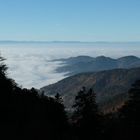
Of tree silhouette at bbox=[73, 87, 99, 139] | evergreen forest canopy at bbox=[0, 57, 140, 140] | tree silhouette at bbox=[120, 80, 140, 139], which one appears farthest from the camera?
tree silhouette at bbox=[120, 80, 140, 139]

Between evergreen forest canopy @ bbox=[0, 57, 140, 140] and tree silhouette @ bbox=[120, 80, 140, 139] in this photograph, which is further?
tree silhouette @ bbox=[120, 80, 140, 139]

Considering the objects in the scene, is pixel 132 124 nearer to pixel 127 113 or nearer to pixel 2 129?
pixel 127 113

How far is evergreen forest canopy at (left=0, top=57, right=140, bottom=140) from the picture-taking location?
38156 mm

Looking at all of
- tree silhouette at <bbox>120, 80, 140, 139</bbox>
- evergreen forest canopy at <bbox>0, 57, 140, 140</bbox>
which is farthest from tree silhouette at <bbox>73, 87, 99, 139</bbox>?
tree silhouette at <bbox>120, 80, 140, 139</bbox>

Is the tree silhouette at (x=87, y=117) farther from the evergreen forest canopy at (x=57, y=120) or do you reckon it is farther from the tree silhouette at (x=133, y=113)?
the tree silhouette at (x=133, y=113)

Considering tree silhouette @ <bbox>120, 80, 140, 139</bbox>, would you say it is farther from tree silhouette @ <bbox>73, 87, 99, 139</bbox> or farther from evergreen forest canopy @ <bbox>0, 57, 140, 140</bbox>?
tree silhouette @ <bbox>73, 87, 99, 139</bbox>

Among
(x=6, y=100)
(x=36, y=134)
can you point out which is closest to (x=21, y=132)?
(x=36, y=134)

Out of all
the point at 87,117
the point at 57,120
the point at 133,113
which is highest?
the point at 87,117

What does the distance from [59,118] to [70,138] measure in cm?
1396

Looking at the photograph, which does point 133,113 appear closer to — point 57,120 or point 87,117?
point 87,117

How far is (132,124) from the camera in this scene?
5872 cm

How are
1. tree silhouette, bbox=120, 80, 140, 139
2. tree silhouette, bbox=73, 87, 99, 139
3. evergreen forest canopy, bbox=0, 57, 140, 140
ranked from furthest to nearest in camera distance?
1. tree silhouette, bbox=120, 80, 140, 139
2. tree silhouette, bbox=73, 87, 99, 139
3. evergreen forest canopy, bbox=0, 57, 140, 140

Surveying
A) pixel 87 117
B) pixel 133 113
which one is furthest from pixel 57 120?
pixel 133 113

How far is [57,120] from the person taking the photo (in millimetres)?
53844
